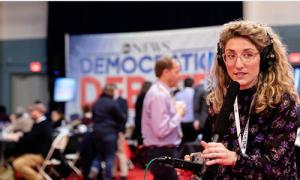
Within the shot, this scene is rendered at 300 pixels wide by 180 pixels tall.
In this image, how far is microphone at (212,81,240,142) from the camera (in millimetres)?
1369

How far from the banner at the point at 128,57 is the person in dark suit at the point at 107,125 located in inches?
155

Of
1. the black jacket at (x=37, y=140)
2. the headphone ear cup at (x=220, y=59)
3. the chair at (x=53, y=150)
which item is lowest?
the chair at (x=53, y=150)

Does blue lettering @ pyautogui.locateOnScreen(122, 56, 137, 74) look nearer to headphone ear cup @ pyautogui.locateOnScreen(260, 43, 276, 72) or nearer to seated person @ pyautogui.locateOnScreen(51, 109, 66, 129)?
seated person @ pyautogui.locateOnScreen(51, 109, 66, 129)

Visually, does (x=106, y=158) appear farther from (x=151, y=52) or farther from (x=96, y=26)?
(x=96, y=26)

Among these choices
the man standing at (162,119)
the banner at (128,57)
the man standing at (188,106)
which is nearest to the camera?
the man standing at (162,119)

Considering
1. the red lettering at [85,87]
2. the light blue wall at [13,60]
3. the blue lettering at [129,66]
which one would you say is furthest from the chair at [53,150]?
the light blue wall at [13,60]

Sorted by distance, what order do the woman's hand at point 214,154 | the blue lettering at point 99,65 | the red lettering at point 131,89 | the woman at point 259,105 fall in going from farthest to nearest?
the blue lettering at point 99,65, the red lettering at point 131,89, the woman at point 259,105, the woman's hand at point 214,154

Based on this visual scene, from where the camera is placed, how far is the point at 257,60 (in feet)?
5.04

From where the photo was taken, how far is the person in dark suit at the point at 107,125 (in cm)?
705

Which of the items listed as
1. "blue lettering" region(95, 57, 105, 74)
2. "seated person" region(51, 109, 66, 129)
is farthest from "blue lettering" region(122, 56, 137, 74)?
"seated person" region(51, 109, 66, 129)

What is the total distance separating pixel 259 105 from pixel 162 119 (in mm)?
2577

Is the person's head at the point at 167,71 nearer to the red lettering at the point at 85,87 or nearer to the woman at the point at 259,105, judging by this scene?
the woman at the point at 259,105

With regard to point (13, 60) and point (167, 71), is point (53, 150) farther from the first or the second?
point (13, 60)

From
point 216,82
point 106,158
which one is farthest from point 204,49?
point 216,82
